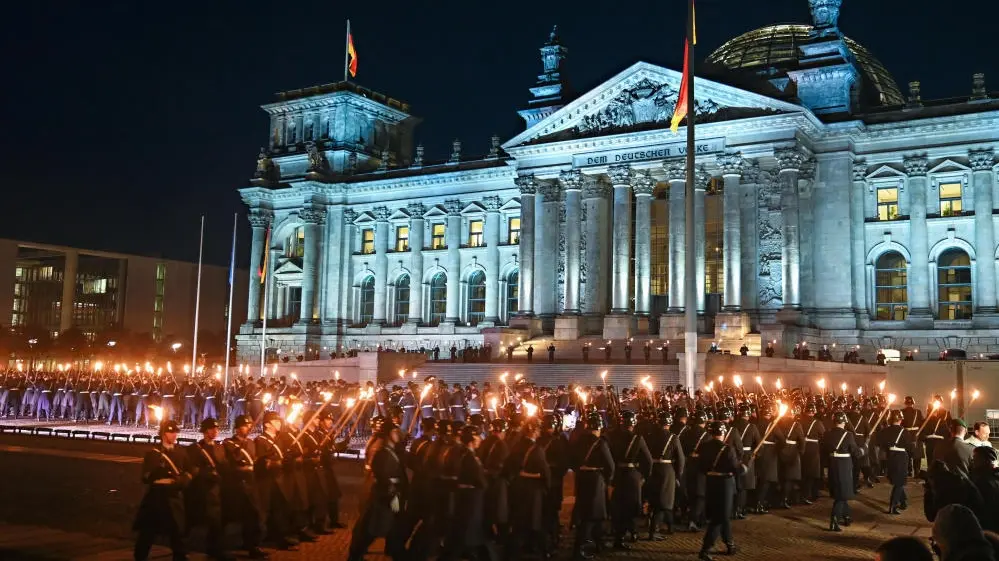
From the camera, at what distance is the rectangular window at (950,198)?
51375 mm

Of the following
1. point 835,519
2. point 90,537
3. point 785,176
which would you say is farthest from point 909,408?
point 785,176

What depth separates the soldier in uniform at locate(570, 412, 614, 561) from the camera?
1529 cm

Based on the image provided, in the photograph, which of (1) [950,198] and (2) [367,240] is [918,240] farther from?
(2) [367,240]

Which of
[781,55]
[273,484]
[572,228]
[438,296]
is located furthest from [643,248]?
[273,484]

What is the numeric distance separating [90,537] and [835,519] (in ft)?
44.2

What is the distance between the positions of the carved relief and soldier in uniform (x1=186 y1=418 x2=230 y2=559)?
42286 mm

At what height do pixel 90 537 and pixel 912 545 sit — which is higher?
pixel 912 545

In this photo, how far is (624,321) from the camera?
5306cm

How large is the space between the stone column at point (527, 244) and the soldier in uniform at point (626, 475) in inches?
1623

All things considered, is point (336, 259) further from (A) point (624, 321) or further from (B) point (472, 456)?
(B) point (472, 456)

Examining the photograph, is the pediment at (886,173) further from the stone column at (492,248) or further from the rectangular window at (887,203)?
the stone column at (492,248)

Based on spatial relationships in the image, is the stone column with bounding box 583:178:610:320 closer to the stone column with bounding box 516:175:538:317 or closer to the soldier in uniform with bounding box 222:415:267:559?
the stone column with bounding box 516:175:538:317

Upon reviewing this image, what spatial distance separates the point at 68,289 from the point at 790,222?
80.8m

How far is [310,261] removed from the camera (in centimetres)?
7100
